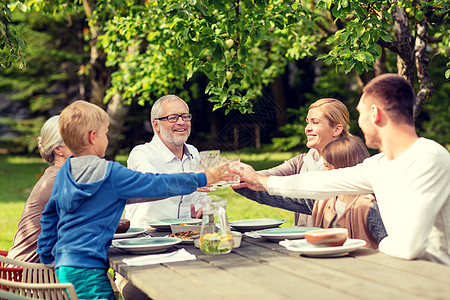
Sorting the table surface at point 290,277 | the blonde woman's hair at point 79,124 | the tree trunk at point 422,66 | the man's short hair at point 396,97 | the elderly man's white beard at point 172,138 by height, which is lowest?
the table surface at point 290,277

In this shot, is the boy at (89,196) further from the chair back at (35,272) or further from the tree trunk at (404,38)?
the tree trunk at (404,38)

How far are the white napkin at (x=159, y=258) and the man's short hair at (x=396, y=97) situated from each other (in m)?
1.15

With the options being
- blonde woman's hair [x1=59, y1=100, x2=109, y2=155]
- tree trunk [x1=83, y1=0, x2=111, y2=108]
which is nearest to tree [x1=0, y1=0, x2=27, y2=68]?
blonde woman's hair [x1=59, y1=100, x2=109, y2=155]

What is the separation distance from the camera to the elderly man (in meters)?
4.69

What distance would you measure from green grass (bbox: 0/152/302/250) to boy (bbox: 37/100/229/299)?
1.60 m

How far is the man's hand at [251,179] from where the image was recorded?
11.5 ft

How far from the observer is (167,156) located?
4.94 meters

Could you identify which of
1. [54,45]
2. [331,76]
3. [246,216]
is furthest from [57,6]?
[54,45]

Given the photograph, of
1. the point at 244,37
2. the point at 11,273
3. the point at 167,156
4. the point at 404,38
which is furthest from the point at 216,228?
the point at 404,38

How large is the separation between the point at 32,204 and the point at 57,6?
5.34 m

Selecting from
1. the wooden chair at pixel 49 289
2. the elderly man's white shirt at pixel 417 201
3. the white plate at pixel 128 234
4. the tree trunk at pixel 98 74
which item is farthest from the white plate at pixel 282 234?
the tree trunk at pixel 98 74

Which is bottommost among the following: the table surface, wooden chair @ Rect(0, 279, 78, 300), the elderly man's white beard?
wooden chair @ Rect(0, 279, 78, 300)

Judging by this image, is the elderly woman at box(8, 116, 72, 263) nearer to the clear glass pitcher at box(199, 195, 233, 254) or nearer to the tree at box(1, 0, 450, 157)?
the clear glass pitcher at box(199, 195, 233, 254)

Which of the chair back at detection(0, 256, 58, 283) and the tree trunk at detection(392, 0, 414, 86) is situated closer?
the chair back at detection(0, 256, 58, 283)
